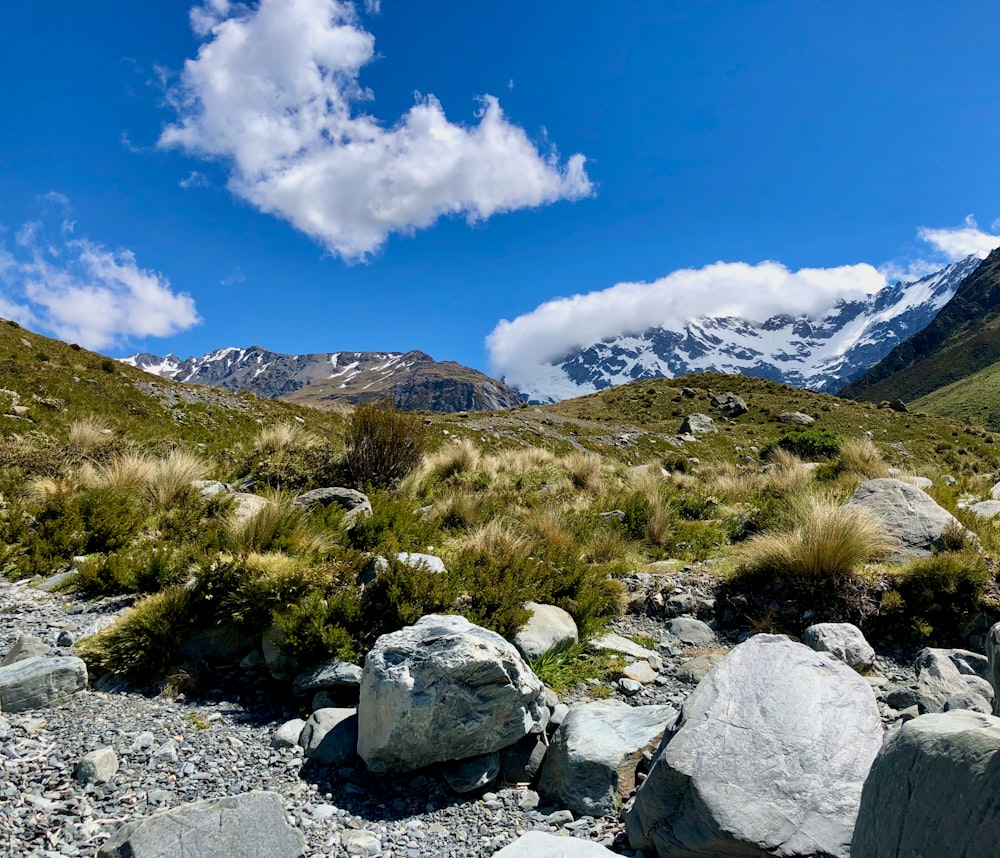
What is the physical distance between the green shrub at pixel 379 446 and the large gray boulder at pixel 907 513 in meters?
9.19

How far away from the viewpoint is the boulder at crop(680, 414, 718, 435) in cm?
4050

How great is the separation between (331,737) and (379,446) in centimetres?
823

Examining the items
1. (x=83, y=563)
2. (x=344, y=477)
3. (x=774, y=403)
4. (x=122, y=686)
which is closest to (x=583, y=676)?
(x=122, y=686)

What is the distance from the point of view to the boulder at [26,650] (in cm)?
511

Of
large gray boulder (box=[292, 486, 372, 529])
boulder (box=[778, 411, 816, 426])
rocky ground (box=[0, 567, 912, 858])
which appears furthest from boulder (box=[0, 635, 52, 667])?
boulder (box=[778, 411, 816, 426])

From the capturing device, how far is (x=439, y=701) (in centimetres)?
423

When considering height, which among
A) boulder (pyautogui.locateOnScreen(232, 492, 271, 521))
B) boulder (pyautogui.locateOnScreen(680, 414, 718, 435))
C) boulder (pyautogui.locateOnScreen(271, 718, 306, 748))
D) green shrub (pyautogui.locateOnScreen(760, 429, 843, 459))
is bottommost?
boulder (pyautogui.locateOnScreen(271, 718, 306, 748))

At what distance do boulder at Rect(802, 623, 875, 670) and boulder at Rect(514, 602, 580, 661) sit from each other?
2.67m

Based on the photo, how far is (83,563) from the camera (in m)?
7.04

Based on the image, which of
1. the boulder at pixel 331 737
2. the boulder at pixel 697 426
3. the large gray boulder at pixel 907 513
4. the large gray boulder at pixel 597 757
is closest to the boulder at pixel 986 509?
the large gray boulder at pixel 907 513

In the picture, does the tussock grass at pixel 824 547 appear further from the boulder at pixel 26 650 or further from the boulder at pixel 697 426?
the boulder at pixel 697 426

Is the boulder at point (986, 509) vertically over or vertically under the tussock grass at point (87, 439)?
under

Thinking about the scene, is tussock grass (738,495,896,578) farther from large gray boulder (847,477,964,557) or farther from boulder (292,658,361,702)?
boulder (292,658,361,702)

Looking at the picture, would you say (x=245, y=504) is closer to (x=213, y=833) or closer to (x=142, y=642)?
(x=142, y=642)
